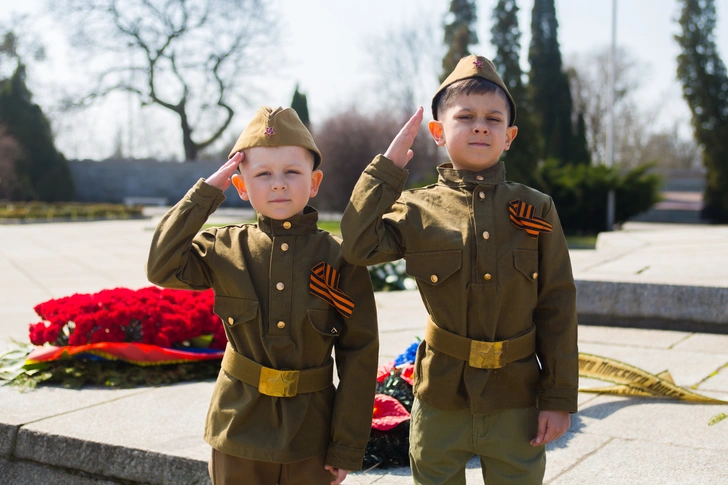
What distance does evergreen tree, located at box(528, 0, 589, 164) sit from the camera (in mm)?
29953

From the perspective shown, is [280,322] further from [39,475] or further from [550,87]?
[550,87]

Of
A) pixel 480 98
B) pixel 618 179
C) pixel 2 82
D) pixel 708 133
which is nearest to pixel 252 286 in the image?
pixel 480 98

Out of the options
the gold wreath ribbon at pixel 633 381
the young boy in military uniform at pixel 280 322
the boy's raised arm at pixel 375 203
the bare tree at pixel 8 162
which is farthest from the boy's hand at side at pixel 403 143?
the bare tree at pixel 8 162

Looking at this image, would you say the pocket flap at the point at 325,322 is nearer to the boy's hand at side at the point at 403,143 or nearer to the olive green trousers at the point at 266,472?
the olive green trousers at the point at 266,472

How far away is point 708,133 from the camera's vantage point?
24781 millimetres

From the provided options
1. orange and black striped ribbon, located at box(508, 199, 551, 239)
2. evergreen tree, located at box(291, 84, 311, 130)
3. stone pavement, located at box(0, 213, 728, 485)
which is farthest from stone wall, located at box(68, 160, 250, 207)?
orange and black striped ribbon, located at box(508, 199, 551, 239)

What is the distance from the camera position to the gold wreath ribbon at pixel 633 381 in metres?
3.65

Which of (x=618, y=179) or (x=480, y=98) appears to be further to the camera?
(x=618, y=179)

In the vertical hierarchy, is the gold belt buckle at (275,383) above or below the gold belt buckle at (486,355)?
below

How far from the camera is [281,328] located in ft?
6.92

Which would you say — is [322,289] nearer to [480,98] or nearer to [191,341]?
[480,98]

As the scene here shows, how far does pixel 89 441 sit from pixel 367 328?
1.56 meters

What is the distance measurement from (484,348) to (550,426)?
0.96 ft

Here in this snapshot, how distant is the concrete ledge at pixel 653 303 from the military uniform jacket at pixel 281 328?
12.7 ft
